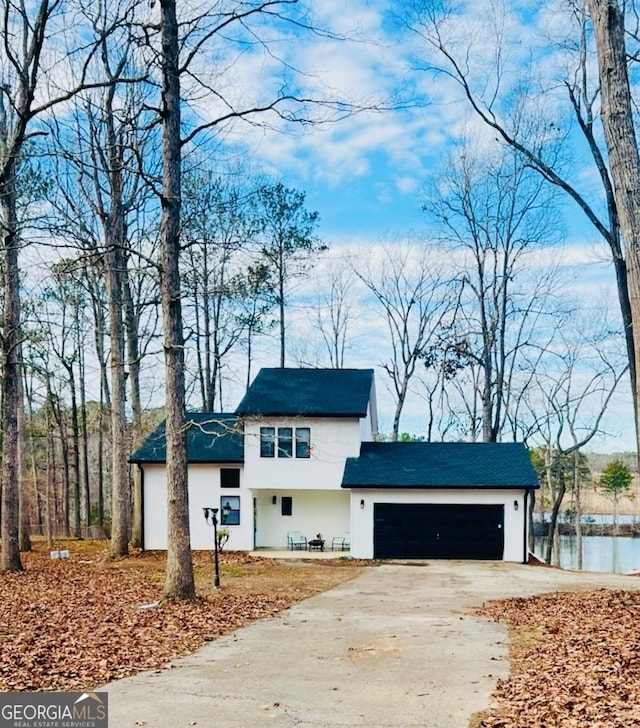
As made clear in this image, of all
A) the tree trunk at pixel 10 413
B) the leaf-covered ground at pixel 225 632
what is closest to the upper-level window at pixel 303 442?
the leaf-covered ground at pixel 225 632

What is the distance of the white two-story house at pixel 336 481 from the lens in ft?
67.1

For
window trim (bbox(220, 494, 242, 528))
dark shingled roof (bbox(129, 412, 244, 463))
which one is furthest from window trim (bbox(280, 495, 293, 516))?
dark shingled roof (bbox(129, 412, 244, 463))

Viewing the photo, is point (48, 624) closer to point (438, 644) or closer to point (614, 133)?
point (438, 644)

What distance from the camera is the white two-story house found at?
67.1 feet

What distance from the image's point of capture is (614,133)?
27.5 ft

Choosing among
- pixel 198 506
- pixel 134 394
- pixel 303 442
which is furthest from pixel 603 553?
pixel 134 394

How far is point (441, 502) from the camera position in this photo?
20.6 m

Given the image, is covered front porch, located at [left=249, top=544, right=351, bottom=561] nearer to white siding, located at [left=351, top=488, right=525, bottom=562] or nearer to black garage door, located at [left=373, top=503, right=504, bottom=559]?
white siding, located at [left=351, top=488, right=525, bottom=562]

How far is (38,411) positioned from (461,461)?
67.2ft

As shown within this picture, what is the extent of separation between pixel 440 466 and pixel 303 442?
4.16 meters

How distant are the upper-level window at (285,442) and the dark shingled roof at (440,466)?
183 centimetres

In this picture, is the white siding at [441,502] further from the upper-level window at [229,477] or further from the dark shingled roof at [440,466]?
the upper-level window at [229,477]

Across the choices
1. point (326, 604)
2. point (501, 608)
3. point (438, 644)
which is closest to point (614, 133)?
point (438, 644)

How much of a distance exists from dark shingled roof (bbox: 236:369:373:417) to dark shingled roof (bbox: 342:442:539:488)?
166 centimetres
